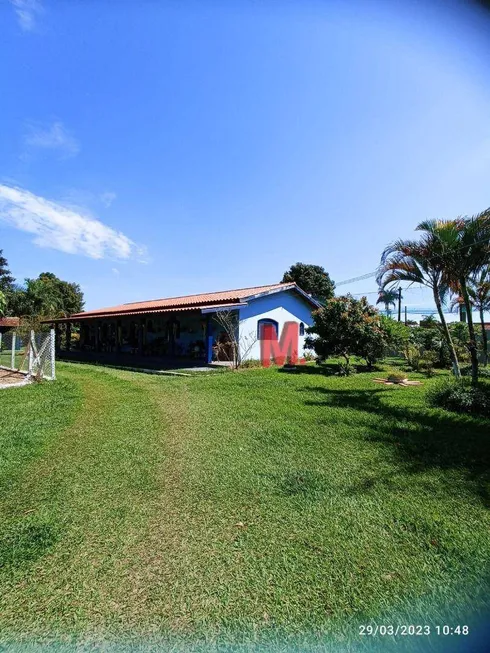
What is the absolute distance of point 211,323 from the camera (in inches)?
653

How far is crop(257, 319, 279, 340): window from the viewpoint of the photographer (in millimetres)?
16250

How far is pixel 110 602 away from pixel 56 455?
321cm

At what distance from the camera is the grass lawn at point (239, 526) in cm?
217

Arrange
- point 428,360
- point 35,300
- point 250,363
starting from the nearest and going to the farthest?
point 250,363, point 428,360, point 35,300

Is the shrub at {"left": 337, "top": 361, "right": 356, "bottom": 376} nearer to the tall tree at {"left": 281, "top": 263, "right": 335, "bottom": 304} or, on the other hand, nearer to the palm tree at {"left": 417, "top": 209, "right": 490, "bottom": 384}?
the palm tree at {"left": 417, "top": 209, "right": 490, "bottom": 384}

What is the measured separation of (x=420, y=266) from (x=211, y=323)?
9.65 metres

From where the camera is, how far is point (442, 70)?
2658 mm

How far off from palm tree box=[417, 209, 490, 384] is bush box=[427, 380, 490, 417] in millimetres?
530

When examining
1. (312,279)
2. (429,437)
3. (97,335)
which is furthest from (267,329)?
(312,279)

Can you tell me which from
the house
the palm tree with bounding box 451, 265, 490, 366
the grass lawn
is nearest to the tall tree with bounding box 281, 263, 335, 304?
the house

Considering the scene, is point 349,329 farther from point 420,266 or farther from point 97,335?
point 97,335

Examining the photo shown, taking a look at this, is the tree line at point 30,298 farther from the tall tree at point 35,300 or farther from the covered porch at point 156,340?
the covered porch at point 156,340

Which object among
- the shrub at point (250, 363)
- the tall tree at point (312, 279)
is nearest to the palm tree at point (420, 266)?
the shrub at point (250, 363)

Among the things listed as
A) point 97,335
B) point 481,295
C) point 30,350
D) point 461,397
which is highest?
point 481,295
